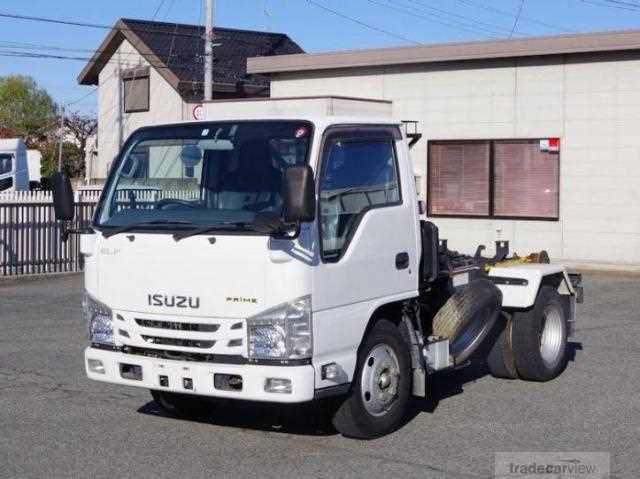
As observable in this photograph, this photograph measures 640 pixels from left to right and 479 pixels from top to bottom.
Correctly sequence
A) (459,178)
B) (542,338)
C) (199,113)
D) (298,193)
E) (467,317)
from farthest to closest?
(459,178) < (199,113) < (542,338) < (467,317) < (298,193)

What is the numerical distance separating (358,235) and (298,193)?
3.46 ft

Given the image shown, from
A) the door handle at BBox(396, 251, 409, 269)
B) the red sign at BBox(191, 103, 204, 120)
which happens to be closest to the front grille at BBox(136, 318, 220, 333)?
the door handle at BBox(396, 251, 409, 269)

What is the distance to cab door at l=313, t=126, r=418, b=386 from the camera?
7.94 m

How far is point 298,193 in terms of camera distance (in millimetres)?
7324

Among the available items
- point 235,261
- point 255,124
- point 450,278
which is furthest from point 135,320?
point 450,278

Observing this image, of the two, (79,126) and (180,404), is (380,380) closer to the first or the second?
(180,404)

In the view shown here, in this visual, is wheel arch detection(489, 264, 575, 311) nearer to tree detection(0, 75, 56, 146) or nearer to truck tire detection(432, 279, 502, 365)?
truck tire detection(432, 279, 502, 365)

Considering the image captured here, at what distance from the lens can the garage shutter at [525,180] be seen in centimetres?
2262

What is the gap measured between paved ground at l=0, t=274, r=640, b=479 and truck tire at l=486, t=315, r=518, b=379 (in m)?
0.12

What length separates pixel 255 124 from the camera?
8.41 m

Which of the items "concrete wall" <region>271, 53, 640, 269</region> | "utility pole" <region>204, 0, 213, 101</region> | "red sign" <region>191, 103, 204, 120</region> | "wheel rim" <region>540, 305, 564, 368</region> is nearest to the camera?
"red sign" <region>191, 103, 204, 120</region>

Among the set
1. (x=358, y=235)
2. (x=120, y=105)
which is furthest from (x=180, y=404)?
(x=120, y=105)

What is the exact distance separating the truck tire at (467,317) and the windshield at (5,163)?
2705 centimetres

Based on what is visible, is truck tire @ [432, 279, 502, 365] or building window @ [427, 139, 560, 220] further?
building window @ [427, 139, 560, 220]
